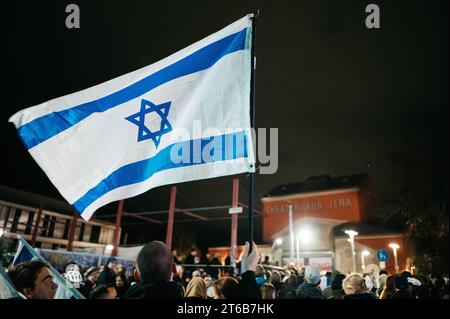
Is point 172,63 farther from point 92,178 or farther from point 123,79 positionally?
point 92,178

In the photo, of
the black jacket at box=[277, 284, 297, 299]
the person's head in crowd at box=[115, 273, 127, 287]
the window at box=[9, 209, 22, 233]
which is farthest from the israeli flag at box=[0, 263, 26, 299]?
the window at box=[9, 209, 22, 233]

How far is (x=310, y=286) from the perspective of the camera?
17.9 feet

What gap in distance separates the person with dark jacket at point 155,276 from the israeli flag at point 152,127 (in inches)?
65.6

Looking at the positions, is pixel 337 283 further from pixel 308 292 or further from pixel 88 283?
pixel 88 283

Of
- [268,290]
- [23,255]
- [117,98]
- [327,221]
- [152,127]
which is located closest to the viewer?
[23,255]

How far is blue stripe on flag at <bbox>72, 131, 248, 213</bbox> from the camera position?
4.15m

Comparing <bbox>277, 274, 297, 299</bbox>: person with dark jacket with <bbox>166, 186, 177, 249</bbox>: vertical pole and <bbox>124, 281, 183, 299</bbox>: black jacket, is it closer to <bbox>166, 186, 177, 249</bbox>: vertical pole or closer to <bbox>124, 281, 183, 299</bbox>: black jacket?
<bbox>124, 281, 183, 299</bbox>: black jacket

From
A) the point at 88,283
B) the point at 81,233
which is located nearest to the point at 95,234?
the point at 81,233

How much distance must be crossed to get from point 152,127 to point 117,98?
83cm

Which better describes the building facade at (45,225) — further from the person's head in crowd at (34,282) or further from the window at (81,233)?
the person's head in crowd at (34,282)

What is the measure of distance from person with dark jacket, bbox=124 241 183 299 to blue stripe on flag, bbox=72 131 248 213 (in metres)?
1.73

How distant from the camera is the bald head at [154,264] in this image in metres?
2.55

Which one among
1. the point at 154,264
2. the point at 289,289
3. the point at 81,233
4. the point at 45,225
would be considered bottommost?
the point at 289,289
